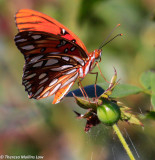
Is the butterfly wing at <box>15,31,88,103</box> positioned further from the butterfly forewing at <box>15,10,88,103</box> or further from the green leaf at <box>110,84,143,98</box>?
the green leaf at <box>110,84,143,98</box>

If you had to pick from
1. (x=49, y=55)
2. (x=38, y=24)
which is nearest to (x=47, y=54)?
(x=49, y=55)

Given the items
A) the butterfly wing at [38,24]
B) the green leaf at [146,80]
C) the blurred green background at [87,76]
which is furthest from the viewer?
the blurred green background at [87,76]

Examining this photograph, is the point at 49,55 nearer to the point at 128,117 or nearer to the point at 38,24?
the point at 38,24

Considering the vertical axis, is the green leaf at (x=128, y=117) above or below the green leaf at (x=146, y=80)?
below

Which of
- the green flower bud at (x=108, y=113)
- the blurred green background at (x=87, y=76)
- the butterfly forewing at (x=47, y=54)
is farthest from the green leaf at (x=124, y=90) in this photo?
the blurred green background at (x=87, y=76)

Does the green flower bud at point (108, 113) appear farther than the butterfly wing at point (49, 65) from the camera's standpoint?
No

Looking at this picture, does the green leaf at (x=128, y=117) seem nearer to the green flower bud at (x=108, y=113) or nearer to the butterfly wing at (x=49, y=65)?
the green flower bud at (x=108, y=113)
